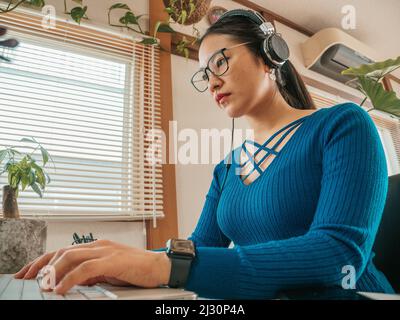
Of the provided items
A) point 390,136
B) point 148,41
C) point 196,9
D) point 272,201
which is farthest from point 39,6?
point 390,136

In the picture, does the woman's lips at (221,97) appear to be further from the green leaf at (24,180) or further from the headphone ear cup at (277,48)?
the green leaf at (24,180)

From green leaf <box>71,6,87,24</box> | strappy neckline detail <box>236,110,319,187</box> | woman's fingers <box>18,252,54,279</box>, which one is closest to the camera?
woman's fingers <box>18,252,54,279</box>

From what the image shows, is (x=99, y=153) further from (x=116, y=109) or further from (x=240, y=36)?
(x=240, y=36)

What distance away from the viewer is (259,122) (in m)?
0.94

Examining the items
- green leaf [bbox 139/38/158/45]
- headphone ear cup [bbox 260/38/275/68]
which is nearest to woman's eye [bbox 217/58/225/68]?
headphone ear cup [bbox 260/38/275/68]

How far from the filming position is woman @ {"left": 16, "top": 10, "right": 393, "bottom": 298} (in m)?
0.43

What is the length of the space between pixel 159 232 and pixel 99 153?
17.6 inches

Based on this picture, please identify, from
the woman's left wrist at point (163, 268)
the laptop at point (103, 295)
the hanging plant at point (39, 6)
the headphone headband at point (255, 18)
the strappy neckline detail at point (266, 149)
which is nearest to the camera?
the laptop at point (103, 295)

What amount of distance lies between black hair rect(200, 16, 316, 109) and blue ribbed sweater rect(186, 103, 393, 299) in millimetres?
220

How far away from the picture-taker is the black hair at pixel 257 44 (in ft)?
2.91

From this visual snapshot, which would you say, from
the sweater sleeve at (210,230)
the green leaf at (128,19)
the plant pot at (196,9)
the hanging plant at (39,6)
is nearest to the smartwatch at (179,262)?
the sweater sleeve at (210,230)

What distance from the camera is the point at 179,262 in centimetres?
43

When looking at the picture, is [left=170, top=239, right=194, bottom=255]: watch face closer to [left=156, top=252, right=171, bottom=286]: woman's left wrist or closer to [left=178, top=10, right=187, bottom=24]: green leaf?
→ [left=156, top=252, right=171, bottom=286]: woman's left wrist
